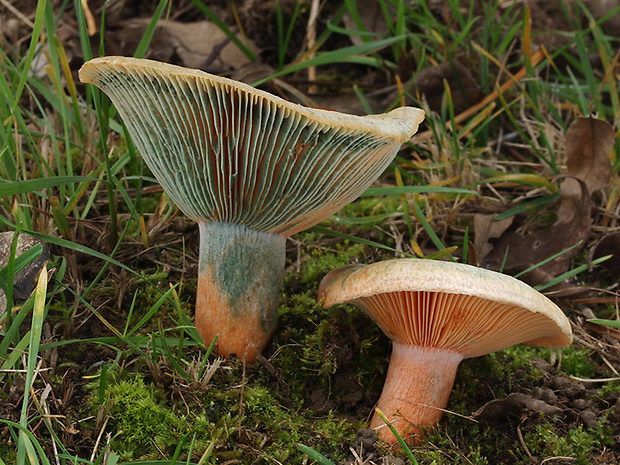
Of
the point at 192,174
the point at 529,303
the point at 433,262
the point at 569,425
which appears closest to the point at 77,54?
the point at 192,174

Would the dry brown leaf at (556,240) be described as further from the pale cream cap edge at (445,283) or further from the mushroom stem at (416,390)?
the pale cream cap edge at (445,283)

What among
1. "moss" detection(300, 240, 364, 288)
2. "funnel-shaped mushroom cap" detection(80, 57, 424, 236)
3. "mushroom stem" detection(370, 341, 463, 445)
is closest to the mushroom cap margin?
"funnel-shaped mushroom cap" detection(80, 57, 424, 236)

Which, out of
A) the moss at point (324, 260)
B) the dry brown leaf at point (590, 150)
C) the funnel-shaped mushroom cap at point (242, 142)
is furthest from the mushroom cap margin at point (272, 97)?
the dry brown leaf at point (590, 150)

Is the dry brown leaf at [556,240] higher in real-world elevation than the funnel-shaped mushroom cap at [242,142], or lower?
lower

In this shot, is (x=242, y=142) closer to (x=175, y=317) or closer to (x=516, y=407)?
(x=175, y=317)

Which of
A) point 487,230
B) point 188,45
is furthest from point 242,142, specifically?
point 188,45

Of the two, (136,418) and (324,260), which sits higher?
(324,260)

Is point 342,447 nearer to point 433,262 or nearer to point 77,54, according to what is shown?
point 433,262
